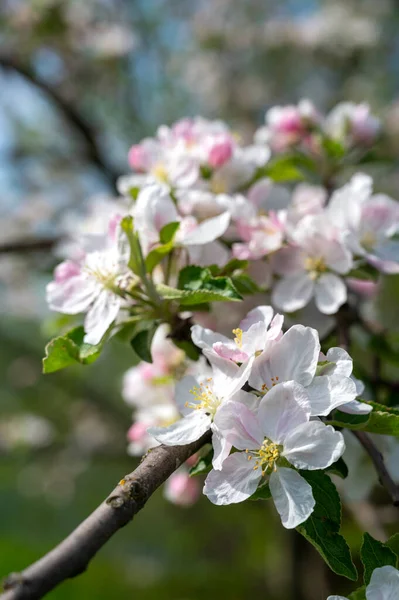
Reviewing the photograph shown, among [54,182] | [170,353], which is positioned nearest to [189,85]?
[54,182]

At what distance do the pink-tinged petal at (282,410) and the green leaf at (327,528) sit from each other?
53mm

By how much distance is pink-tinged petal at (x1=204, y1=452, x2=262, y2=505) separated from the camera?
0.57 metres

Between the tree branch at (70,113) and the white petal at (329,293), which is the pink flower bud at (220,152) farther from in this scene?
the tree branch at (70,113)

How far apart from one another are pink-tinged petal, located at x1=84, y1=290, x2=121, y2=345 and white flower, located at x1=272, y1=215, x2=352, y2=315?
24 cm

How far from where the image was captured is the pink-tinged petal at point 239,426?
0.58m

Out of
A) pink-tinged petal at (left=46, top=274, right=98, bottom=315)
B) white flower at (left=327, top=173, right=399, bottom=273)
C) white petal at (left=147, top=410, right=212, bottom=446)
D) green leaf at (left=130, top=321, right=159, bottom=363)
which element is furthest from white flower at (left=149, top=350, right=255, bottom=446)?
white flower at (left=327, top=173, right=399, bottom=273)

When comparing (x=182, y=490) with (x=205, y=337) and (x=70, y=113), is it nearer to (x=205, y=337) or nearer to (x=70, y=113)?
(x=205, y=337)

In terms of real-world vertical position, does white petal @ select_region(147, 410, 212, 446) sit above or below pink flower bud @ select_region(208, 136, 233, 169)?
below

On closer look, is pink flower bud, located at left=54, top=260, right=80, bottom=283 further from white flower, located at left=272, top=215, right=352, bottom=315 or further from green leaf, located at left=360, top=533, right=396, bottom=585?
green leaf, located at left=360, top=533, right=396, bottom=585

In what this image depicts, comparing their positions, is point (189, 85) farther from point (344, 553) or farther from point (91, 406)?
point (344, 553)

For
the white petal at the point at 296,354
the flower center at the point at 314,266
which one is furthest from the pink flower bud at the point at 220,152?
the white petal at the point at 296,354

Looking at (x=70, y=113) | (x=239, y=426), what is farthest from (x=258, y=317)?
(x=70, y=113)

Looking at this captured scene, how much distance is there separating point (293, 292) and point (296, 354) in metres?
0.30

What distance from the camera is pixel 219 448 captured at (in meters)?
0.59
